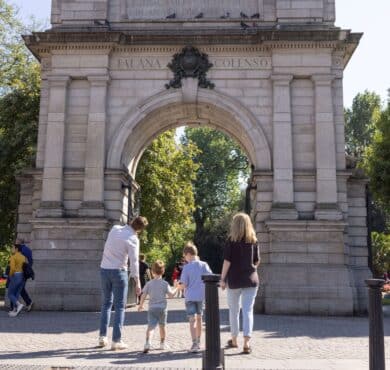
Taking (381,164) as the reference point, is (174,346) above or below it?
below

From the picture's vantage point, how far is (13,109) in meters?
24.0

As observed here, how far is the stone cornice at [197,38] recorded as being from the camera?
15648 millimetres

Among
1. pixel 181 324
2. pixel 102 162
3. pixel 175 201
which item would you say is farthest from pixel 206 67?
pixel 175 201

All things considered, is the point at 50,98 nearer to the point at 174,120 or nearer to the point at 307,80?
the point at 174,120

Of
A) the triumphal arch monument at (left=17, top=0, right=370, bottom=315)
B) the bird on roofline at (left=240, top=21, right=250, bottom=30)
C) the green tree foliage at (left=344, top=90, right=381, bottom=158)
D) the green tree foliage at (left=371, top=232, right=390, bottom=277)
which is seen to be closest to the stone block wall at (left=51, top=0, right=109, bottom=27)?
the triumphal arch monument at (left=17, top=0, right=370, bottom=315)

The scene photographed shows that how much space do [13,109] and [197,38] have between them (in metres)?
11.4

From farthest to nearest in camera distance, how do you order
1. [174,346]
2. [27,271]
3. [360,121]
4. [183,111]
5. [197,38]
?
[360,121], [183,111], [197,38], [27,271], [174,346]

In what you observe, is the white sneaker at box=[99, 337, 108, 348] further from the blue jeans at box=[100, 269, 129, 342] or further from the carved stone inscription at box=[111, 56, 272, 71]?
the carved stone inscription at box=[111, 56, 272, 71]

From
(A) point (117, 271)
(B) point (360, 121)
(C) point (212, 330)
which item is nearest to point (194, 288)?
(A) point (117, 271)

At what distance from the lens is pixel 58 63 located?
52.9 feet

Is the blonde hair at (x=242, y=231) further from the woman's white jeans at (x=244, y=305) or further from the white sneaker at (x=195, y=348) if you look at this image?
the white sneaker at (x=195, y=348)

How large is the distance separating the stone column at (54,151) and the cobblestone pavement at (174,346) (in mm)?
3539

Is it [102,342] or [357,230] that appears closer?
[102,342]

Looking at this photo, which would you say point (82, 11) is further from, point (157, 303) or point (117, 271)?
point (157, 303)
